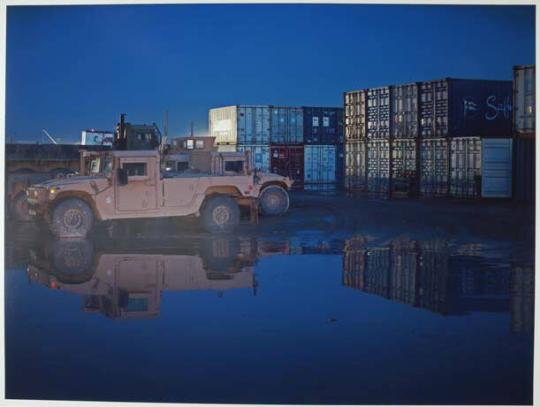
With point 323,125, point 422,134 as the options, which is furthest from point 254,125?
point 422,134

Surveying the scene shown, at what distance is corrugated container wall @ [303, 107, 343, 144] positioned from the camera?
18.5 metres

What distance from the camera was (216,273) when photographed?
10695 mm

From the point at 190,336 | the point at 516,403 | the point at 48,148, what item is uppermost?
the point at 48,148

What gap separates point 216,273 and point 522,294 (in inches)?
163

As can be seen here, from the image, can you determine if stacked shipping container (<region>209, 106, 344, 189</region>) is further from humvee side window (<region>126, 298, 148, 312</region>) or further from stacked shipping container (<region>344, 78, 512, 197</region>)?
humvee side window (<region>126, 298, 148, 312</region>)

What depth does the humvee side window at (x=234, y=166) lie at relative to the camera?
1411 cm

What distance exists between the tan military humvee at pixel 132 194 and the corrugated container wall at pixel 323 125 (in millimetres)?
4991

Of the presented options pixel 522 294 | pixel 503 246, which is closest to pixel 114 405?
pixel 522 294

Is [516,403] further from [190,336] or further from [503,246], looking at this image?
[503,246]

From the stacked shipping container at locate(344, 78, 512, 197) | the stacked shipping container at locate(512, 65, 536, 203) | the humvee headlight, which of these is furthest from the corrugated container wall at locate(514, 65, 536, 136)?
the humvee headlight

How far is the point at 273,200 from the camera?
15.2m

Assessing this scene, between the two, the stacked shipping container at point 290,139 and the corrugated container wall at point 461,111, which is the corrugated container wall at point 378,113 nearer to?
the stacked shipping container at point 290,139

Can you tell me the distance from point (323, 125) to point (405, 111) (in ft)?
6.98

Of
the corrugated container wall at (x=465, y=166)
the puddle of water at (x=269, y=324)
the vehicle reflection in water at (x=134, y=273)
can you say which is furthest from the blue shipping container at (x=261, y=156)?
the puddle of water at (x=269, y=324)
